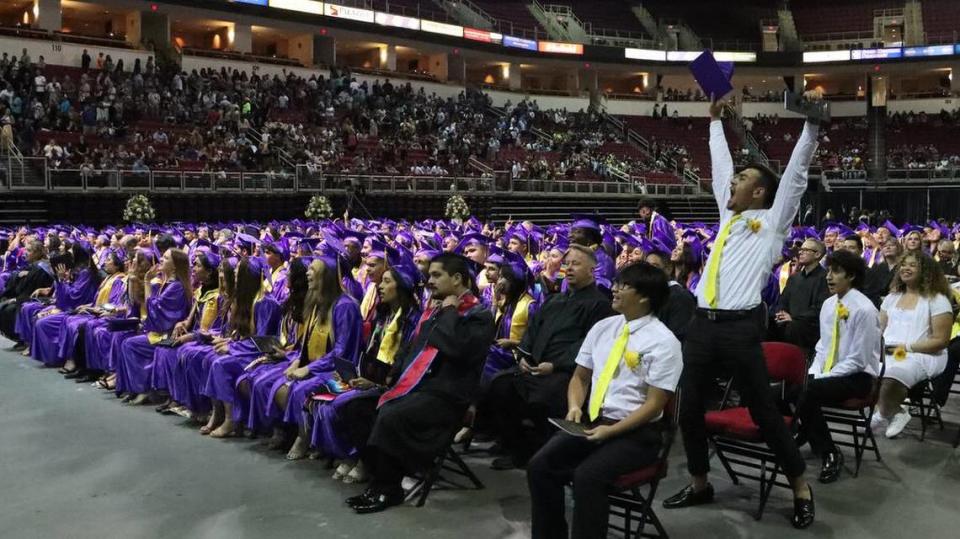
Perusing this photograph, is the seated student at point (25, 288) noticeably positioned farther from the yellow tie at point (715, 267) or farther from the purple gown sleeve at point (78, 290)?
the yellow tie at point (715, 267)

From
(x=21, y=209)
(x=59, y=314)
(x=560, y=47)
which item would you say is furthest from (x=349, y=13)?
(x=59, y=314)

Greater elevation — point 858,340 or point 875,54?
point 875,54

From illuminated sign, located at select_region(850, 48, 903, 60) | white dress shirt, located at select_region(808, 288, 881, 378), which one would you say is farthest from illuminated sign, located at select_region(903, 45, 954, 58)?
white dress shirt, located at select_region(808, 288, 881, 378)

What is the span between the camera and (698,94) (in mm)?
45344

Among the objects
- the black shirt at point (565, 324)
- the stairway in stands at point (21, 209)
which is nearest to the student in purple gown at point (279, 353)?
the black shirt at point (565, 324)

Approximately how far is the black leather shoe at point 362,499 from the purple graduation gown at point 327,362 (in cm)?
90

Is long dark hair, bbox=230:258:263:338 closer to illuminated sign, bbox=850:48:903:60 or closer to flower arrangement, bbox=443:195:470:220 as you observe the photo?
flower arrangement, bbox=443:195:470:220

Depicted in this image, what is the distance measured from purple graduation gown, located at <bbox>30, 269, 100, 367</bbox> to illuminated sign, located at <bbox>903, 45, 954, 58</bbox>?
4251 centimetres

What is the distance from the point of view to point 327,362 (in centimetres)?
562

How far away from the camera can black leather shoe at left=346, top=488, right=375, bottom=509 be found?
4672 millimetres

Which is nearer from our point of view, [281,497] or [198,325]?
[281,497]

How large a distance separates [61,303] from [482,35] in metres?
32.4

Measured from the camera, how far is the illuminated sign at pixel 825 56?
42656mm

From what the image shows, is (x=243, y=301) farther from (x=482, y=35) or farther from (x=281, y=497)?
(x=482, y=35)
